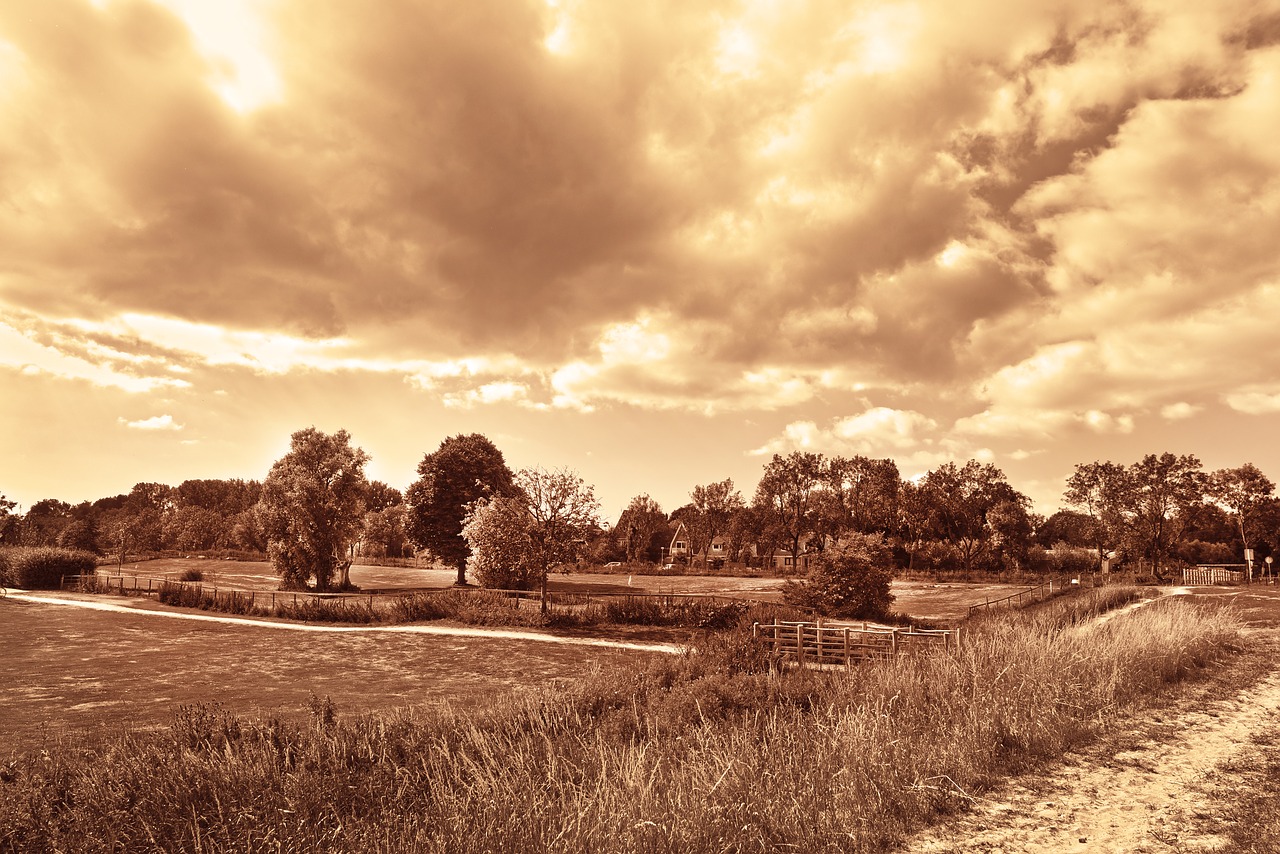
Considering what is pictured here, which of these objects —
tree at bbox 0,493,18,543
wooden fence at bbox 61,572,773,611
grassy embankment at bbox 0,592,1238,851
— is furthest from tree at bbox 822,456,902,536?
tree at bbox 0,493,18,543

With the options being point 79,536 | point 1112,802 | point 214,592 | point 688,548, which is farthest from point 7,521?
point 1112,802

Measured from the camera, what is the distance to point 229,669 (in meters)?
24.0

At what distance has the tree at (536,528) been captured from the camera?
36.5 metres

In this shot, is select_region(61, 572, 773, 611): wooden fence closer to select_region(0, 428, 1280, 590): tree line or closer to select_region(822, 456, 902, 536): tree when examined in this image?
select_region(0, 428, 1280, 590): tree line

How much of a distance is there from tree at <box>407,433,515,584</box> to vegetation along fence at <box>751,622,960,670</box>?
36409 mm

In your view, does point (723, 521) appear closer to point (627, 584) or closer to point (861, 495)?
point (861, 495)

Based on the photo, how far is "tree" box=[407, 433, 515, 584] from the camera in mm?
57844

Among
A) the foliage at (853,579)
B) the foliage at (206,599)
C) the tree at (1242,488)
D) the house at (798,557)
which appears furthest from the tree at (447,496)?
the tree at (1242,488)

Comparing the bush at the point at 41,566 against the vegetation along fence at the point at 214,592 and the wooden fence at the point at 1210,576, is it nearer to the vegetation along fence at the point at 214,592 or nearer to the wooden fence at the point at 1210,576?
the vegetation along fence at the point at 214,592

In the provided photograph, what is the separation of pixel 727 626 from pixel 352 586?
34.2 meters

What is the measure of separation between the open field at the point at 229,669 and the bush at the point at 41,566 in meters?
22.2

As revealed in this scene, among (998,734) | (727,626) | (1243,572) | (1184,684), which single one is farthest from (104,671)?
(1243,572)

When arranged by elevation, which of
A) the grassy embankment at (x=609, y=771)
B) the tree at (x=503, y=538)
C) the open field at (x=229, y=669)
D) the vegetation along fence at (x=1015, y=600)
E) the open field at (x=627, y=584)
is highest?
the tree at (x=503, y=538)

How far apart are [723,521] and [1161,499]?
2161 inches
